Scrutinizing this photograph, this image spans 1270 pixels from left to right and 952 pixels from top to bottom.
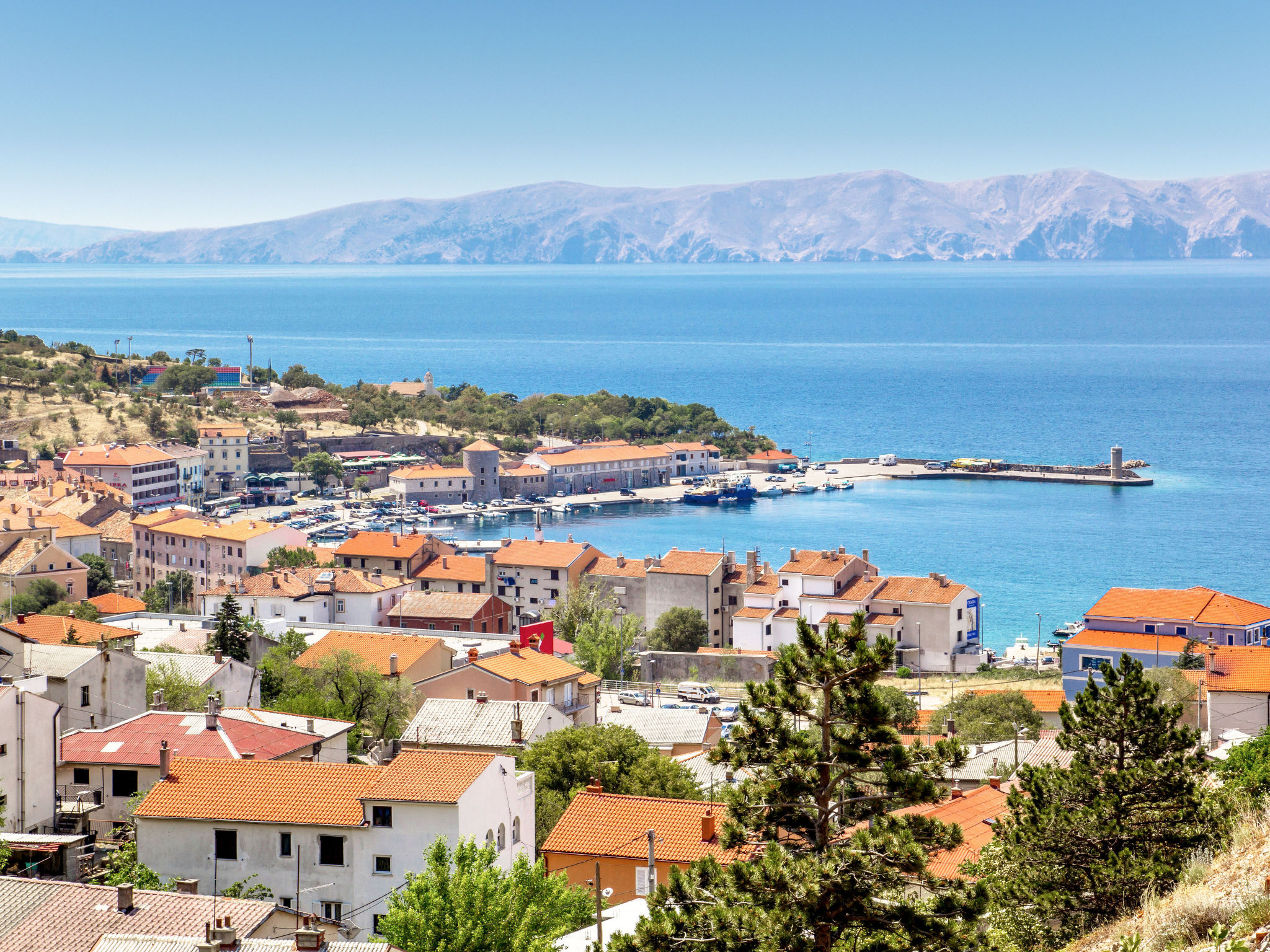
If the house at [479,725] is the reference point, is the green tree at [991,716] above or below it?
below

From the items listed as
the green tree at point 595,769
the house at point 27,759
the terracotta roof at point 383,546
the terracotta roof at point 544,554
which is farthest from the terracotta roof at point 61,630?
the terracotta roof at point 544,554

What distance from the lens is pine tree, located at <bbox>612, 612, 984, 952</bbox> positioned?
7.70 m

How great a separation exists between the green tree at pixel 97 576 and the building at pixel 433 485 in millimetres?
30297

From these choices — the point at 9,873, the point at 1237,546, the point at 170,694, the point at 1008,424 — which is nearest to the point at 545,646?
the point at 170,694

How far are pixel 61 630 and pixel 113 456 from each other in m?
49.7

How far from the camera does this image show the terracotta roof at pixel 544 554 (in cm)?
5166

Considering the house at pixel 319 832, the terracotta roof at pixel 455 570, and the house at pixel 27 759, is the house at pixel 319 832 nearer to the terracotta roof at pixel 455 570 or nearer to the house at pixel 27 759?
the house at pixel 27 759

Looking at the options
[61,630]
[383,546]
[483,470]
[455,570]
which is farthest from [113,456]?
[61,630]

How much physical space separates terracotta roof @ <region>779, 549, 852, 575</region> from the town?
0.15m

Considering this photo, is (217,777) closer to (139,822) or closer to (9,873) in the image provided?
(139,822)

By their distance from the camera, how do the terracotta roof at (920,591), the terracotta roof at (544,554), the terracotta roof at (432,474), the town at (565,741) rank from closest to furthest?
1. the town at (565,741)
2. the terracotta roof at (920,591)
3. the terracotta roof at (544,554)
4. the terracotta roof at (432,474)

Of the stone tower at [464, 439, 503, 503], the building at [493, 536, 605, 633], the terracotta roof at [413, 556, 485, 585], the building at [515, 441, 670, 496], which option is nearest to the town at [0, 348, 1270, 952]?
the building at [493, 536, 605, 633]

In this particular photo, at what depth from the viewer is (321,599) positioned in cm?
4094

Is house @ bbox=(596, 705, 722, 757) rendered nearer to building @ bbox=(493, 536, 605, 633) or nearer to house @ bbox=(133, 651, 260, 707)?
house @ bbox=(133, 651, 260, 707)
